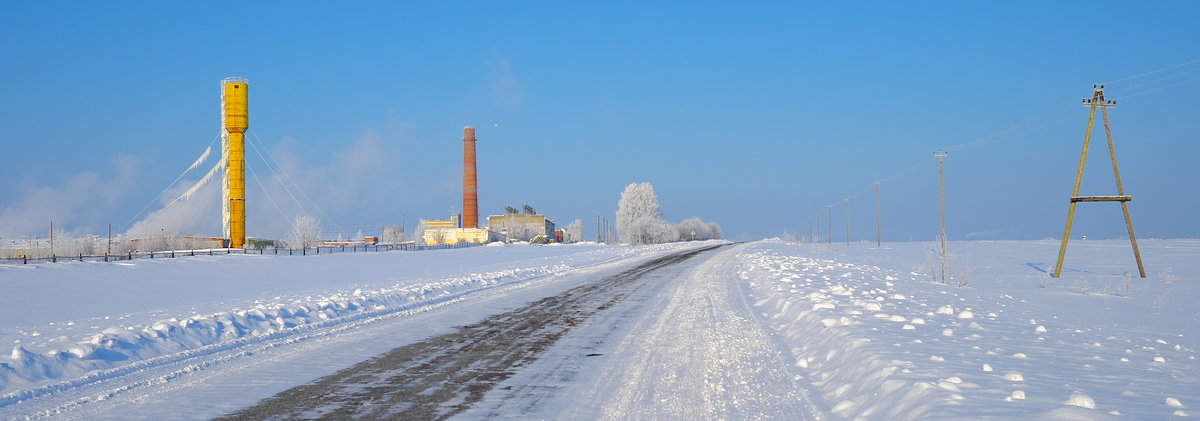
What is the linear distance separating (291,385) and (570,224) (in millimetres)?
147626

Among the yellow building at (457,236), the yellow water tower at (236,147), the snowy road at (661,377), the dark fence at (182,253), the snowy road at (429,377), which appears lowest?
the snowy road at (661,377)

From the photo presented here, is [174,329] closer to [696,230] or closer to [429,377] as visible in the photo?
[429,377]

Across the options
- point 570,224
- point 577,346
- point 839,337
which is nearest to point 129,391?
point 577,346

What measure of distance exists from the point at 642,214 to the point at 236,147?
75130 mm

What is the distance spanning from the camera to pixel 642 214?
125m

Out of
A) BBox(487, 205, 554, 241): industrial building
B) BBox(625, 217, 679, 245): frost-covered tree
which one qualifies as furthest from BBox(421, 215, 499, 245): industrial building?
BBox(625, 217, 679, 245): frost-covered tree

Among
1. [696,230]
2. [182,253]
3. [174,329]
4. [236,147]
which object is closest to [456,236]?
[236,147]

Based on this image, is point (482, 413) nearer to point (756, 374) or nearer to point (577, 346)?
point (756, 374)

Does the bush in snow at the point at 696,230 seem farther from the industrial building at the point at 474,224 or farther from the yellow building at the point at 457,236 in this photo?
the yellow building at the point at 457,236

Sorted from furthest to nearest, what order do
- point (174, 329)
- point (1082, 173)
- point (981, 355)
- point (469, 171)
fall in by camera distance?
point (469, 171) → point (1082, 173) → point (174, 329) → point (981, 355)

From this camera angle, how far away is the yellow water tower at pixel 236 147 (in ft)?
190

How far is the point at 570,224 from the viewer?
15512cm

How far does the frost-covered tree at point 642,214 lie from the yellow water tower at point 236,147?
2705 inches

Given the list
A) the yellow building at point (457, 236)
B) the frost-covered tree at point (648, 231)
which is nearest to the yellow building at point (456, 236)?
the yellow building at point (457, 236)
